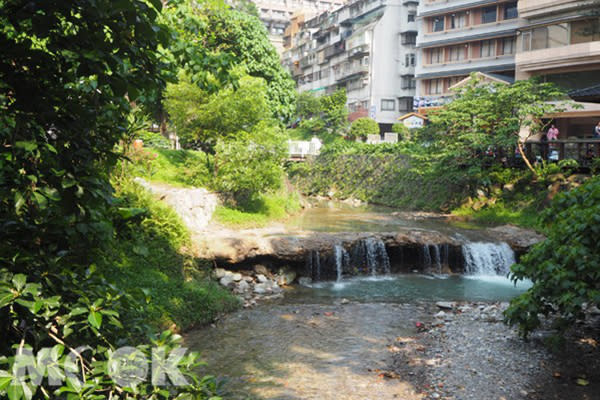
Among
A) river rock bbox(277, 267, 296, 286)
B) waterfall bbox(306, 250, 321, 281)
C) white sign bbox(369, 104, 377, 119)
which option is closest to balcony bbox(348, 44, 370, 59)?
white sign bbox(369, 104, 377, 119)

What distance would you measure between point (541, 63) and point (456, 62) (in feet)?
36.9

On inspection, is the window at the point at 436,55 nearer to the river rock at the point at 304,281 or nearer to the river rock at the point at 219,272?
the river rock at the point at 304,281

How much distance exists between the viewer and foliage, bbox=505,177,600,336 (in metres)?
Answer: 7.09

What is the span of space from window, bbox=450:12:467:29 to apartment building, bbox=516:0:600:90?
846cm

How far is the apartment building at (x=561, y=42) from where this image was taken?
101 ft

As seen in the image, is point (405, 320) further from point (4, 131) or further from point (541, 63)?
point (541, 63)

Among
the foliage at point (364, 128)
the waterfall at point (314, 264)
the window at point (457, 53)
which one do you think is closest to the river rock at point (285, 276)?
the waterfall at point (314, 264)

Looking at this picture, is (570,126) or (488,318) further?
(570,126)

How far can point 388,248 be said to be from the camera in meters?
18.8

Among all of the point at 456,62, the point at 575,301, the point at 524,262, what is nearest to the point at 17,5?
the point at 575,301

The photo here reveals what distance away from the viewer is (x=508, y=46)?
40.5 metres

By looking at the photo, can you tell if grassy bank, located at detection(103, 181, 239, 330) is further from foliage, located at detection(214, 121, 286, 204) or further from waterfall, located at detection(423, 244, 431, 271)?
waterfall, located at detection(423, 244, 431, 271)

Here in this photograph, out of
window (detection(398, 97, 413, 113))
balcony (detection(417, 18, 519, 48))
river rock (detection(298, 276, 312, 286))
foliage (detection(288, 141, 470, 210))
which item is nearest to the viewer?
river rock (detection(298, 276, 312, 286))

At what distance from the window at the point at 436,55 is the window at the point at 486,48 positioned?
152 inches
